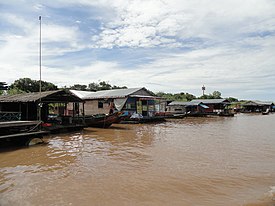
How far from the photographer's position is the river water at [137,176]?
526 cm

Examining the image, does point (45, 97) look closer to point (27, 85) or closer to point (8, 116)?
point (8, 116)

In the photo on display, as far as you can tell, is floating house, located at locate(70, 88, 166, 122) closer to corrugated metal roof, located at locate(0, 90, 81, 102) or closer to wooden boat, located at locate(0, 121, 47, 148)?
corrugated metal roof, located at locate(0, 90, 81, 102)

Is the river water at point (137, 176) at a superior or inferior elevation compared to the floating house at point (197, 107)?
inferior

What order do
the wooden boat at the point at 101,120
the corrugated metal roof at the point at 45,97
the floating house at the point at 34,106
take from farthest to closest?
the wooden boat at the point at 101,120
the floating house at the point at 34,106
the corrugated metal roof at the point at 45,97

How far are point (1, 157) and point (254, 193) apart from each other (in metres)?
9.12

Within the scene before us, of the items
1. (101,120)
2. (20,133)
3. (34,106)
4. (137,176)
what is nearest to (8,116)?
(34,106)

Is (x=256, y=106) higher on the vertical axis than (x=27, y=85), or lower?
lower

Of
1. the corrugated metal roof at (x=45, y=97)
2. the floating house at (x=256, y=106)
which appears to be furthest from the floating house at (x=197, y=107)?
the corrugated metal roof at (x=45, y=97)

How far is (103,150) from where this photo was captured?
415 inches

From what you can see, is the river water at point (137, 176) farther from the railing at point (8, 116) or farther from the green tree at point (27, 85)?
the green tree at point (27, 85)

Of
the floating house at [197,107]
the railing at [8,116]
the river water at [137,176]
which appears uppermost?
the floating house at [197,107]

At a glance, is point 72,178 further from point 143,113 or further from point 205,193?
point 143,113

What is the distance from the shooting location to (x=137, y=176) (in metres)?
6.77

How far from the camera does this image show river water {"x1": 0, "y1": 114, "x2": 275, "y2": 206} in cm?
526
